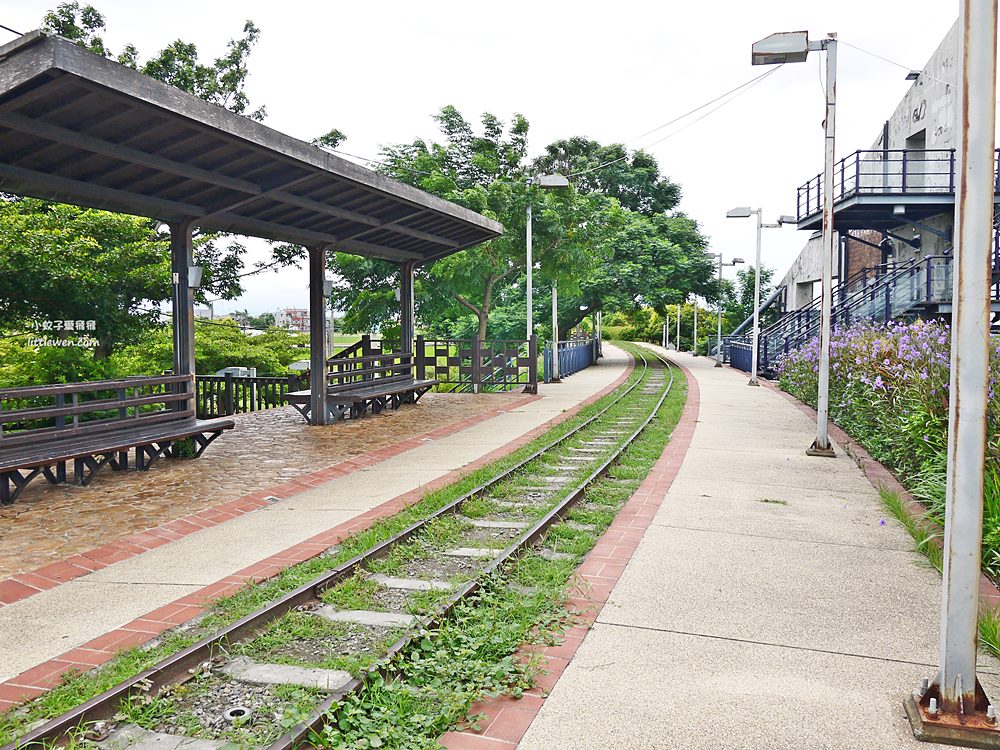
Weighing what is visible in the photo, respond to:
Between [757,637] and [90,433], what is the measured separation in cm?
762

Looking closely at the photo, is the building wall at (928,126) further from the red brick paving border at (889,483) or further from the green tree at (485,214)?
the red brick paving border at (889,483)

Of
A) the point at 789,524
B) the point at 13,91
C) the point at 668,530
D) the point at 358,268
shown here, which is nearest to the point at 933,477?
the point at 789,524

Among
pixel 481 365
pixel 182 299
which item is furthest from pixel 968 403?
pixel 481 365

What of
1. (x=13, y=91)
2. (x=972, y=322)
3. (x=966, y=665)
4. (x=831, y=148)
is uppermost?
(x=831, y=148)

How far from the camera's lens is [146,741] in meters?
3.49

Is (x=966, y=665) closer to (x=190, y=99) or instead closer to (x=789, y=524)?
(x=789, y=524)

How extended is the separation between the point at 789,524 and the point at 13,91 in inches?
298

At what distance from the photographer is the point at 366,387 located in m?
15.5

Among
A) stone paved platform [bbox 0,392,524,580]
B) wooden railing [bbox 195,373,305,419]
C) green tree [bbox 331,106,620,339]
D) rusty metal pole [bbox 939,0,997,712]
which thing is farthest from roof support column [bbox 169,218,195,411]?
green tree [bbox 331,106,620,339]

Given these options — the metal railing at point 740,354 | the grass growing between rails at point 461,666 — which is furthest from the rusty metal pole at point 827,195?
the metal railing at point 740,354

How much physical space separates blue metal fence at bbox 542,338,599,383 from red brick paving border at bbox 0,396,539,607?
47.5 feet

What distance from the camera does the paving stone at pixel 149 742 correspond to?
3.44 meters

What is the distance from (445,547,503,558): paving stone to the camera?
6340 millimetres

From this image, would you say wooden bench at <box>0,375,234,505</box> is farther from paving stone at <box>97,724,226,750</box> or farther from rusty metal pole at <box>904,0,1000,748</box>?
rusty metal pole at <box>904,0,1000,748</box>
